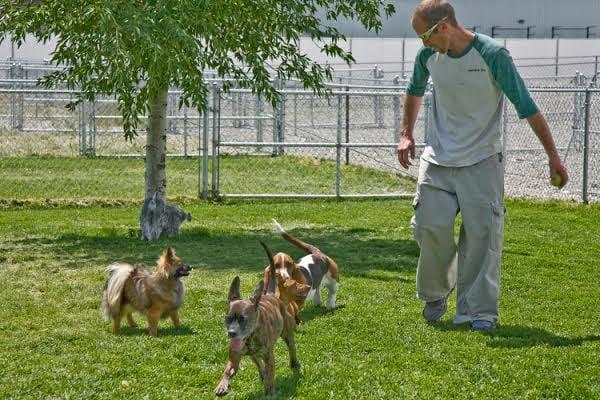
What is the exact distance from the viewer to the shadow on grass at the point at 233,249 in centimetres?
997

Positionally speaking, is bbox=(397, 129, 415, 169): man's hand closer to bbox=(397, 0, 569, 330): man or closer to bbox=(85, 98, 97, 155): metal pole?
bbox=(397, 0, 569, 330): man

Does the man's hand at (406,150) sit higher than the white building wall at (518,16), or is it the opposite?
the white building wall at (518,16)

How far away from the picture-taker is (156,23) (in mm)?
9766

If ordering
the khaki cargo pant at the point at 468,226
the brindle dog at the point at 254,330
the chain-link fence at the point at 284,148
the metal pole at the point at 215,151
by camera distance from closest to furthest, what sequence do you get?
the brindle dog at the point at 254,330
the khaki cargo pant at the point at 468,226
the metal pole at the point at 215,151
the chain-link fence at the point at 284,148

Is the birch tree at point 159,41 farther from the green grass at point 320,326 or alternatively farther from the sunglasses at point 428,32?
the sunglasses at point 428,32

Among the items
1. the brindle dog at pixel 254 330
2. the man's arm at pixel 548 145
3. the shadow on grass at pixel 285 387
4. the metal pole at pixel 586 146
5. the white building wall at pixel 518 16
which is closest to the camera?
the brindle dog at pixel 254 330

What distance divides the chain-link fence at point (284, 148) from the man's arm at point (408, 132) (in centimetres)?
636

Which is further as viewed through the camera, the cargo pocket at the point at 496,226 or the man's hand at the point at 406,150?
the man's hand at the point at 406,150

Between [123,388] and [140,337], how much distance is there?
1293mm

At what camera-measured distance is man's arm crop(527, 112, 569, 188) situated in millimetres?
6395

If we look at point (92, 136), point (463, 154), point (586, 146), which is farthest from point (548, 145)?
point (92, 136)

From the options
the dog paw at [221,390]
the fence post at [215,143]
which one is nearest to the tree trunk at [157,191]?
the fence post at [215,143]

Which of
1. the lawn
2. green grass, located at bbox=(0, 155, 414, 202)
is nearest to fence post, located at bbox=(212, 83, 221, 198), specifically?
green grass, located at bbox=(0, 155, 414, 202)

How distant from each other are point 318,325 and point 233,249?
3.93 m
